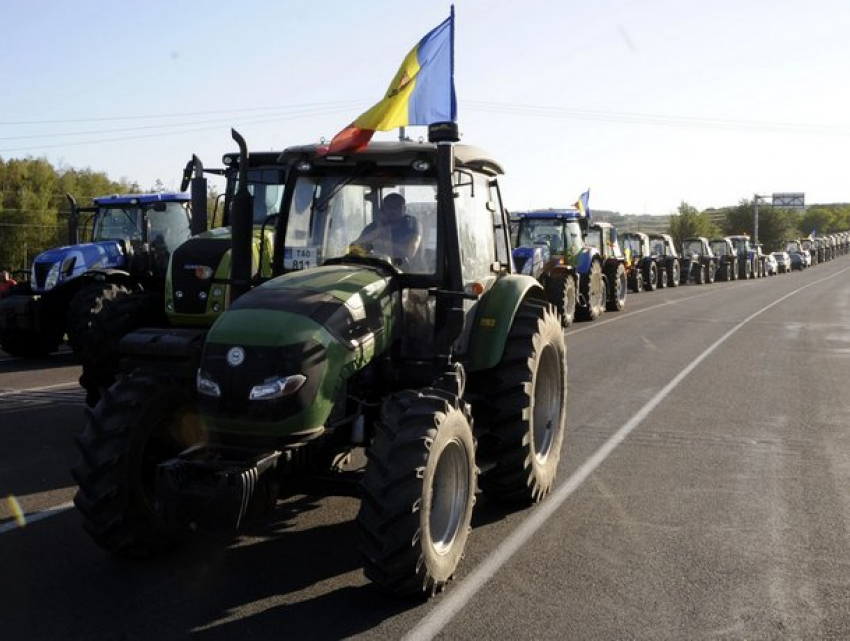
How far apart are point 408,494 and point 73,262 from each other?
11147mm

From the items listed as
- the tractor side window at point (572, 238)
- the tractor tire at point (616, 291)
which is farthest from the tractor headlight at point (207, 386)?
the tractor tire at point (616, 291)

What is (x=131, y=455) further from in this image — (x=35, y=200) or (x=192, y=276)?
(x=35, y=200)

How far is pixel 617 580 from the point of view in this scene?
5.00 m

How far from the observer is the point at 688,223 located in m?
98.4

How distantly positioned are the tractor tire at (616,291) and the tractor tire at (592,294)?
1.19m

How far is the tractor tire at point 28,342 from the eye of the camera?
14148mm

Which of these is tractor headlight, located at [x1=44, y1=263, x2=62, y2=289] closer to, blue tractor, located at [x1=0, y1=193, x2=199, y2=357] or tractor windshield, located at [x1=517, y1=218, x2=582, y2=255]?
blue tractor, located at [x1=0, y1=193, x2=199, y2=357]

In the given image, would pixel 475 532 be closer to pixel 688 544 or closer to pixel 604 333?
pixel 688 544

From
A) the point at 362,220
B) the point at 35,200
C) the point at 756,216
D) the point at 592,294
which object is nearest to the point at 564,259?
the point at 592,294

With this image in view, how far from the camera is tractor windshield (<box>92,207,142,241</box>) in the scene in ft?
48.0

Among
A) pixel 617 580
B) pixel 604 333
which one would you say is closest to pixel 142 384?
pixel 617 580

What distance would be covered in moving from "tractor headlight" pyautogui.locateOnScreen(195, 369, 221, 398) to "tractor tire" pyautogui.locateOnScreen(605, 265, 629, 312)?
20.2 m

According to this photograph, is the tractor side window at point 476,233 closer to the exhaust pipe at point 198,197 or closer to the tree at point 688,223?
the exhaust pipe at point 198,197

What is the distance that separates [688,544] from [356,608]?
229 centimetres
